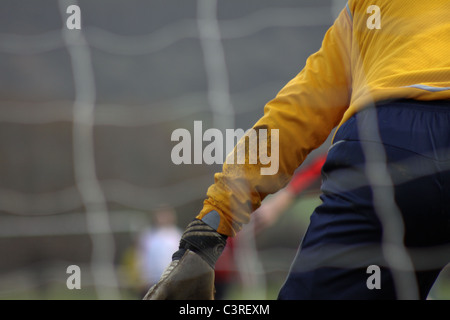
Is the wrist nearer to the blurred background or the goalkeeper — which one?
the goalkeeper

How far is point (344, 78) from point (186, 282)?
1.84ft

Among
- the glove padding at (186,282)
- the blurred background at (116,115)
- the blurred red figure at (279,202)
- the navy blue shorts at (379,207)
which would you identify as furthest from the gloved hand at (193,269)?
the blurred background at (116,115)

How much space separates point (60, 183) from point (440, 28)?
16.0ft

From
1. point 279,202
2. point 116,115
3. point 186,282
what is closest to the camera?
point 186,282

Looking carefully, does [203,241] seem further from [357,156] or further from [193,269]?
[357,156]

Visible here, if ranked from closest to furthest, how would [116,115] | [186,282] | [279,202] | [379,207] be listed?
[379,207] < [186,282] < [279,202] < [116,115]

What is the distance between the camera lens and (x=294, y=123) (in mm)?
1149

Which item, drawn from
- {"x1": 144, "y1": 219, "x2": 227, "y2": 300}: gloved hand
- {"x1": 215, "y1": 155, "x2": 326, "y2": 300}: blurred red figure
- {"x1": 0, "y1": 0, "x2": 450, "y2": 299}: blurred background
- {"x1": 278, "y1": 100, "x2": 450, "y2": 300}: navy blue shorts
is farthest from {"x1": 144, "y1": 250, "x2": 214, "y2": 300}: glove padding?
{"x1": 0, "y1": 0, "x2": 450, "y2": 299}: blurred background

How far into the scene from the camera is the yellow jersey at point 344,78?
101 cm

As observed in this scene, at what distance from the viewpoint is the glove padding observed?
3.68 ft

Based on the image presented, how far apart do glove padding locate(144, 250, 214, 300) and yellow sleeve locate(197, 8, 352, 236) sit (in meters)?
0.09

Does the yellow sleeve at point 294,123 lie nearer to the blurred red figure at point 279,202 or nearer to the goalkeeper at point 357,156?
the goalkeeper at point 357,156

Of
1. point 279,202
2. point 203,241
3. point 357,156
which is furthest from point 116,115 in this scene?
point 357,156

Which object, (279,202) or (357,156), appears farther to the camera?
(279,202)
